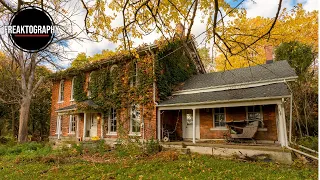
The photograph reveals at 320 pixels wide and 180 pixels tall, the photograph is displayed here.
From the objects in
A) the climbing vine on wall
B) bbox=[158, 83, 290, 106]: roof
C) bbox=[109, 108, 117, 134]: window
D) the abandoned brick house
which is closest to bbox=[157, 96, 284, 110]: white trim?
the abandoned brick house

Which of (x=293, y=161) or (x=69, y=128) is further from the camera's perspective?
(x=69, y=128)

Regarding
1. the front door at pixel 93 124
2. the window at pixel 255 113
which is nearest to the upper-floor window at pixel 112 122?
the front door at pixel 93 124

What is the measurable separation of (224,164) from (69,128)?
43.2 feet

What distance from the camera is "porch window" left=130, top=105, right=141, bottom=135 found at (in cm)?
1289

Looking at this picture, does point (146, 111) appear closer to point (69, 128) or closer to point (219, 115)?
point (219, 115)

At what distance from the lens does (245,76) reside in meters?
12.4

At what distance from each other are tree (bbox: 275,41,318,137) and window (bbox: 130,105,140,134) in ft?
30.7

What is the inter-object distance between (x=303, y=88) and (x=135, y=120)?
11244mm

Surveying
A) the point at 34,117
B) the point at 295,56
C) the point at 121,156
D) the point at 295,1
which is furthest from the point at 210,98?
the point at 34,117

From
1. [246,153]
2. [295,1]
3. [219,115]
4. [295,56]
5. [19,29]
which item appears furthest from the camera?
[295,56]

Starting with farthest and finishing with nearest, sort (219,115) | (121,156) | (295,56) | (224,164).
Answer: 1. (295,56)
2. (219,115)
3. (121,156)
4. (224,164)

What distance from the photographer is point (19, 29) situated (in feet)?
16.5

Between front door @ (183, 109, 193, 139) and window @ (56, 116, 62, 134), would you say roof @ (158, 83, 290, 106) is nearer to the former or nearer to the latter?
front door @ (183, 109, 193, 139)

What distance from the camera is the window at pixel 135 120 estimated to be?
12898 millimetres
